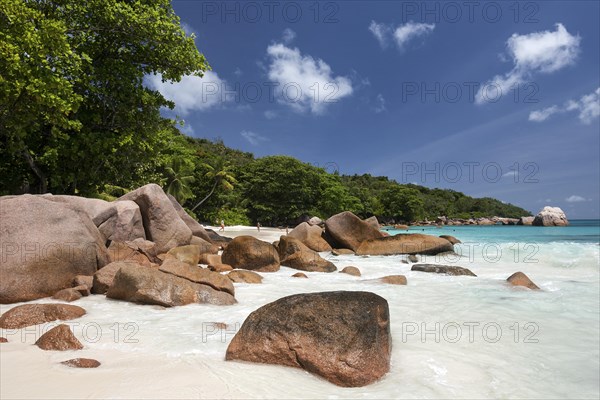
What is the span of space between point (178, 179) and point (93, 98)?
26.0 m

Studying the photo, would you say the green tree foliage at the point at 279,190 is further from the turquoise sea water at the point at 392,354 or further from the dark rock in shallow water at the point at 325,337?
the dark rock in shallow water at the point at 325,337

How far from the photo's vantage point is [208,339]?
4.60m

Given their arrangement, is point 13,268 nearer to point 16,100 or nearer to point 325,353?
point 325,353

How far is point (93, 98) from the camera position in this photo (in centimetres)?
1375

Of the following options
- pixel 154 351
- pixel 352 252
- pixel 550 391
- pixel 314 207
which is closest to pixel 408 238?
pixel 352 252

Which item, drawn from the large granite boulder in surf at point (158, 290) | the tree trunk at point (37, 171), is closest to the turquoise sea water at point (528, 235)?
the large granite boulder in surf at point (158, 290)

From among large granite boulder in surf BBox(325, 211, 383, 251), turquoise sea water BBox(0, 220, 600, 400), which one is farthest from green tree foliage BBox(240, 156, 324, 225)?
turquoise sea water BBox(0, 220, 600, 400)

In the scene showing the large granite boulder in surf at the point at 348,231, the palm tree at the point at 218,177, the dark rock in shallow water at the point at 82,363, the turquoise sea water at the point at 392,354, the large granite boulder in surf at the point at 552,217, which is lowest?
the turquoise sea water at the point at 392,354

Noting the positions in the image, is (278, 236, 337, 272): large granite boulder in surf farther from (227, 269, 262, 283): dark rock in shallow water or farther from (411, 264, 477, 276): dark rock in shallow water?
(411, 264, 477, 276): dark rock in shallow water

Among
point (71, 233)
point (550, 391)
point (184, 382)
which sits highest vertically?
point (71, 233)

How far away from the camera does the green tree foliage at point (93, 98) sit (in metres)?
10.7

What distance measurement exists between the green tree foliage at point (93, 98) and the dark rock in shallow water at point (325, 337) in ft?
31.3

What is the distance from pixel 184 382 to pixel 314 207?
4883 cm

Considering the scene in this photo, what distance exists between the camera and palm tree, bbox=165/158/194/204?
38.7 m
